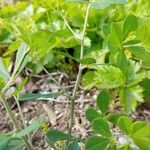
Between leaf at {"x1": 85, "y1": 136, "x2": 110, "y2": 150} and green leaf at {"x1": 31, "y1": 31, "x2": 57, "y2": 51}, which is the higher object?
green leaf at {"x1": 31, "y1": 31, "x2": 57, "y2": 51}

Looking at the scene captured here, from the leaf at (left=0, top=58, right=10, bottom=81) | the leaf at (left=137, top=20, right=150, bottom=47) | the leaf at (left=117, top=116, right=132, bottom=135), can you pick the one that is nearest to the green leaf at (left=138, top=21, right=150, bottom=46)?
the leaf at (left=137, top=20, right=150, bottom=47)

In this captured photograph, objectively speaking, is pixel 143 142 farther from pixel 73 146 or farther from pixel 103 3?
pixel 103 3

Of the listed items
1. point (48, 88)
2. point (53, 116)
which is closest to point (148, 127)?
point (53, 116)

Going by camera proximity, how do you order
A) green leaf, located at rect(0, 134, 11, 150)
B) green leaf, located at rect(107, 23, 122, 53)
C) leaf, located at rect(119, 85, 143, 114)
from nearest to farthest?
1. green leaf, located at rect(0, 134, 11, 150)
2. green leaf, located at rect(107, 23, 122, 53)
3. leaf, located at rect(119, 85, 143, 114)

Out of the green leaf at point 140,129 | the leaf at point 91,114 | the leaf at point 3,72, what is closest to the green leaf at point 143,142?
the green leaf at point 140,129

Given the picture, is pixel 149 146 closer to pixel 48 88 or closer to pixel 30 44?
pixel 30 44

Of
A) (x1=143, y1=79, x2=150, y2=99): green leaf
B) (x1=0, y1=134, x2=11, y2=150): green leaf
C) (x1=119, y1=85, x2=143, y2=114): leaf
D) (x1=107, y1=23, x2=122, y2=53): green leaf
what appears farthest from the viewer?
(x1=143, y1=79, x2=150, y2=99): green leaf

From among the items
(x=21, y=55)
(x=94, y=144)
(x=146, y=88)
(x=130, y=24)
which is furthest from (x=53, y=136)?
(x=146, y=88)

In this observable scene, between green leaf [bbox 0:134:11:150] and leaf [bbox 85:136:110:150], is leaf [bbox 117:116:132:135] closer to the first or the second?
leaf [bbox 85:136:110:150]
